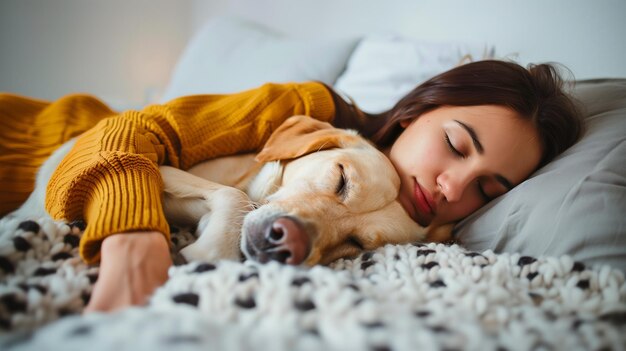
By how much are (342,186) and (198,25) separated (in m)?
4.81

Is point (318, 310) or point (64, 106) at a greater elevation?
point (64, 106)

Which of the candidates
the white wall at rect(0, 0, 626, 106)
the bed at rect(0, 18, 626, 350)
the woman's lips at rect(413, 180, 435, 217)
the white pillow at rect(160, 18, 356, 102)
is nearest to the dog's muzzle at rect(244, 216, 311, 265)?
the bed at rect(0, 18, 626, 350)

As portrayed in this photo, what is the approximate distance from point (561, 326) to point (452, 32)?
7.29ft

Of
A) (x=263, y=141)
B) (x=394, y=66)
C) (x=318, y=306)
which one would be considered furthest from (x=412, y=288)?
(x=394, y=66)

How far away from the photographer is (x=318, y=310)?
0.68 meters

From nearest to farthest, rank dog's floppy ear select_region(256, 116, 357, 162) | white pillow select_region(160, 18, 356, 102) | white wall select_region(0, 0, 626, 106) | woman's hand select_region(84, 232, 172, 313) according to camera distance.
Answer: woman's hand select_region(84, 232, 172, 313) → dog's floppy ear select_region(256, 116, 357, 162) → white wall select_region(0, 0, 626, 106) → white pillow select_region(160, 18, 356, 102)

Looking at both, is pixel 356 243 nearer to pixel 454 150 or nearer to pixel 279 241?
pixel 279 241

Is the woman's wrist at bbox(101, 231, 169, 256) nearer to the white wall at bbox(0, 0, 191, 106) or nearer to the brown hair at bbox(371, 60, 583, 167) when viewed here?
the brown hair at bbox(371, 60, 583, 167)

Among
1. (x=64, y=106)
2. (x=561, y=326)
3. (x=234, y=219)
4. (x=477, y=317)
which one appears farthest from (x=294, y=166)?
(x=64, y=106)

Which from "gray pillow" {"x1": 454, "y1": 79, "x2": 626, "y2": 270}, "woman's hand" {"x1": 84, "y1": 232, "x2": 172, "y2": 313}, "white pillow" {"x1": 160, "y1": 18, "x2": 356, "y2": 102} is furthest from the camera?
"white pillow" {"x1": 160, "y1": 18, "x2": 356, "y2": 102}

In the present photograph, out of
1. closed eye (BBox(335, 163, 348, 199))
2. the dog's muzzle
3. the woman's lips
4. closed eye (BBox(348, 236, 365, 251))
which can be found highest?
closed eye (BBox(335, 163, 348, 199))

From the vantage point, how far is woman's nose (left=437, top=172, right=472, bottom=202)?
1323 millimetres

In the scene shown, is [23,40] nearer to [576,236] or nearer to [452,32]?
[452,32]

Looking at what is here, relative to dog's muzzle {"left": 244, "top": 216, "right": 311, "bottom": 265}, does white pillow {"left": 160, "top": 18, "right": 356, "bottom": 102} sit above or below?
above
